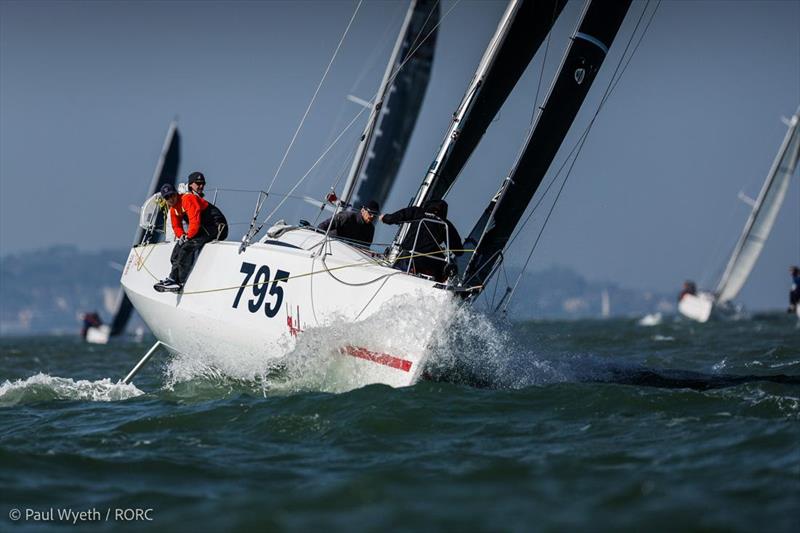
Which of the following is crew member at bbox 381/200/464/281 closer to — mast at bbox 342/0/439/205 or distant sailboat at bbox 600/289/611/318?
mast at bbox 342/0/439/205

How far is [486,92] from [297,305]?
258 centimetres

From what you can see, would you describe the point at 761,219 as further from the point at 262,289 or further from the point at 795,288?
the point at 262,289

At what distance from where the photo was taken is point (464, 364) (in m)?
7.84

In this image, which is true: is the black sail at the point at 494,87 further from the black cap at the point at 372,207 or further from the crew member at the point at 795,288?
the crew member at the point at 795,288

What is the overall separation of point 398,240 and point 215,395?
1.95m

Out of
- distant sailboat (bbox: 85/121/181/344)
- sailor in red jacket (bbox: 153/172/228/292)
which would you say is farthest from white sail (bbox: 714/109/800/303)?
sailor in red jacket (bbox: 153/172/228/292)

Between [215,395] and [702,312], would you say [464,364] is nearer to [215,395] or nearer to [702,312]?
[215,395]

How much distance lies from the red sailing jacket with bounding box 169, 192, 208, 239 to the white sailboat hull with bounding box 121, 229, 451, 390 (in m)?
0.25

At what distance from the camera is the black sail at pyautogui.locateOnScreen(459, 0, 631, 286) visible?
854cm

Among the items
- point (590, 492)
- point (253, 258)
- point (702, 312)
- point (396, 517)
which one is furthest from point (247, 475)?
point (702, 312)

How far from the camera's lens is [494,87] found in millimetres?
9281

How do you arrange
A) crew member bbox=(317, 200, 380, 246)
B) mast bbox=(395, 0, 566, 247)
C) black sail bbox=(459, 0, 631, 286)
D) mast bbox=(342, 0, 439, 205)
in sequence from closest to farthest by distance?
black sail bbox=(459, 0, 631, 286)
mast bbox=(395, 0, 566, 247)
crew member bbox=(317, 200, 380, 246)
mast bbox=(342, 0, 439, 205)

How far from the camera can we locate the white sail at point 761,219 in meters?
29.9

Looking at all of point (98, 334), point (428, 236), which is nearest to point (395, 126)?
point (428, 236)
